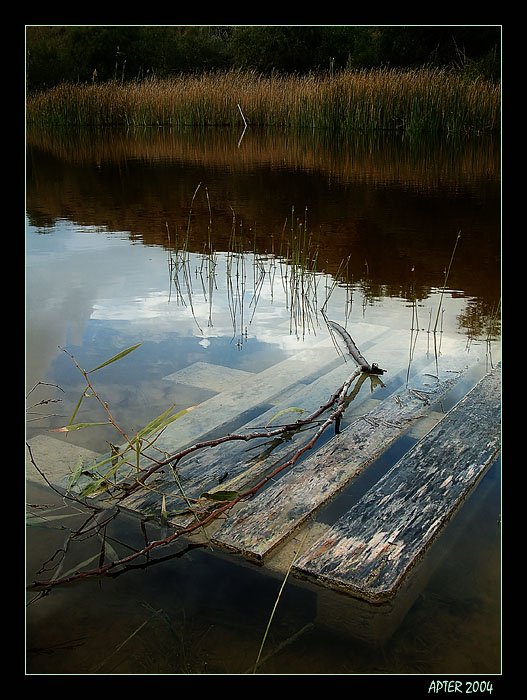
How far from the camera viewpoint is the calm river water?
1712 mm

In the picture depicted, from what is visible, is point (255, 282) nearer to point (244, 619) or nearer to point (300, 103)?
point (244, 619)

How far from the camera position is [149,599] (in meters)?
1.87

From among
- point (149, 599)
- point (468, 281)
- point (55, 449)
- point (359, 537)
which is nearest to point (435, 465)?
point (359, 537)

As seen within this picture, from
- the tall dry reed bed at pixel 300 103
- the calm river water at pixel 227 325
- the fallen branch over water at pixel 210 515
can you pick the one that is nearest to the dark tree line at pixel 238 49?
the tall dry reed bed at pixel 300 103

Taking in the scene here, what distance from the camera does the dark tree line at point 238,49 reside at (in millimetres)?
25969

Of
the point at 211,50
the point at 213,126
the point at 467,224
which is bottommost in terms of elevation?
the point at 467,224

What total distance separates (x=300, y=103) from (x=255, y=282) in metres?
12.7

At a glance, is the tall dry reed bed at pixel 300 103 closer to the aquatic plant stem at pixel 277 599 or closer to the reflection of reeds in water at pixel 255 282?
the reflection of reeds in water at pixel 255 282

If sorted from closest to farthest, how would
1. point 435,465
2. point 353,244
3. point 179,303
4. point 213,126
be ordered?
point 435,465
point 179,303
point 353,244
point 213,126

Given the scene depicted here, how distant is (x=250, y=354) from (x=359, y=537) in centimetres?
178

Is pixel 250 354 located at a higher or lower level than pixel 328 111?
lower

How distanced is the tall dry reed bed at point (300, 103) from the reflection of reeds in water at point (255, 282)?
34.7 feet

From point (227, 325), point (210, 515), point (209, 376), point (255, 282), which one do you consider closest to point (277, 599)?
point (210, 515)

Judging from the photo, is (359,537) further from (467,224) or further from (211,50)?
(211,50)
